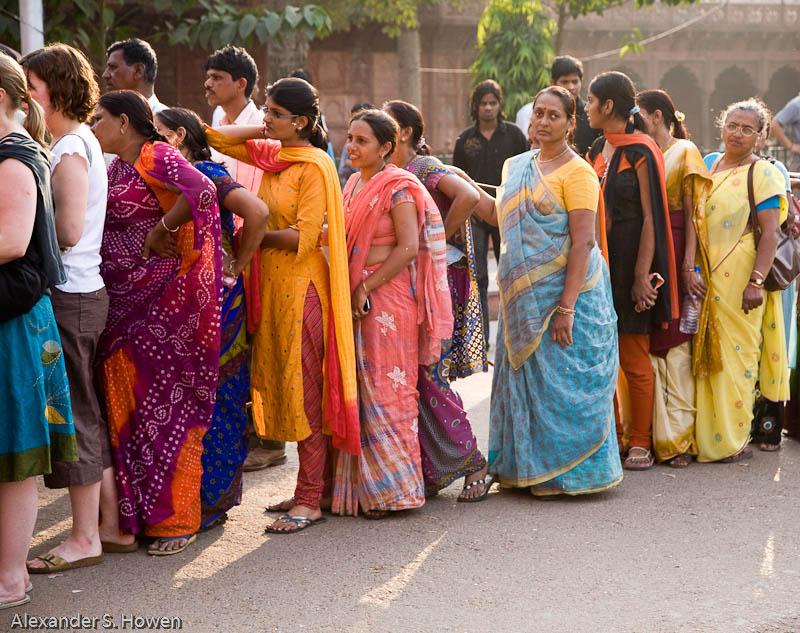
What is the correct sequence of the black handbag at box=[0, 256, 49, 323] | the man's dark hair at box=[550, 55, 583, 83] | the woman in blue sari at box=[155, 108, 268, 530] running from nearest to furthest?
1. the black handbag at box=[0, 256, 49, 323]
2. the woman in blue sari at box=[155, 108, 268, 530]
3. the man's dark hair at box=[550, 55, 583, 83]

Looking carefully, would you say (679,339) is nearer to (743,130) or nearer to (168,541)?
(743,130)

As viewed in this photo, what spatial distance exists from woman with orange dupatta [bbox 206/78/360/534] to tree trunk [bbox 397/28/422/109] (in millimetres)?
13422

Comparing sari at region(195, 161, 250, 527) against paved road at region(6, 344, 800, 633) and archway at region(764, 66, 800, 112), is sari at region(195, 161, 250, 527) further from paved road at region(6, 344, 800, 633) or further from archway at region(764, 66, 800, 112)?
archway at region(764, 66, 800, 112)

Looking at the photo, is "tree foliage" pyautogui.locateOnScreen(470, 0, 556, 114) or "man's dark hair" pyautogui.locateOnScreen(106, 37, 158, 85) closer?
"man's dark hair" pyautogui.locateOnScreen(106, 37, 158, 85)

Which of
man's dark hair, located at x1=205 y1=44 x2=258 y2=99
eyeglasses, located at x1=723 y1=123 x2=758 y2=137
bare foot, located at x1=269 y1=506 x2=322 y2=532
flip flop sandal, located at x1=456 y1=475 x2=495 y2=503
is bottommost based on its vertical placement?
flip flop sandal, located at x1=456 y1=475 x2=495 y2=503

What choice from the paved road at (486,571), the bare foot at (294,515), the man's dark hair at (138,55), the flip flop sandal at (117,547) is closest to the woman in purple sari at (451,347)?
the paved road at (486,571)

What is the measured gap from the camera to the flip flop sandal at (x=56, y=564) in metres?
3.83

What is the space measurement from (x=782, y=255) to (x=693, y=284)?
617mm

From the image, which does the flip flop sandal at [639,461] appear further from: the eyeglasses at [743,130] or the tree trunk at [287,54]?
the tree trunk at [287,54]

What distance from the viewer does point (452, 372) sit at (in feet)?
16.4

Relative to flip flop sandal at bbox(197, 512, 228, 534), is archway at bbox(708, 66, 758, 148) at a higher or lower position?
higher

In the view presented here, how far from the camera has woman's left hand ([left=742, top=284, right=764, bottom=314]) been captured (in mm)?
5438

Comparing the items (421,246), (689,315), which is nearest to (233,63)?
(421,246)

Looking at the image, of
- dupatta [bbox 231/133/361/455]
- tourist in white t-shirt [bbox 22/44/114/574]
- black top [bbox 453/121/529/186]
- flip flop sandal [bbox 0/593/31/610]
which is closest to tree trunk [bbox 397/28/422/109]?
black top [bbox 453/121/529/186]
